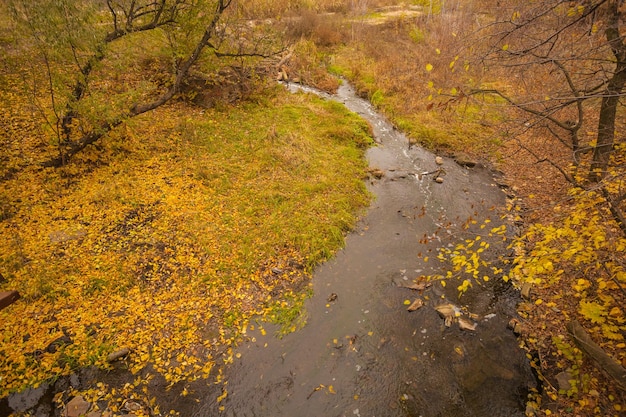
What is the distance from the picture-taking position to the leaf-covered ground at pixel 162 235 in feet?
23.9

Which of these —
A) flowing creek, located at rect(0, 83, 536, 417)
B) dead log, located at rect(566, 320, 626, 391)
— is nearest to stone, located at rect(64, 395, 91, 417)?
flowing creek, located at rect(0, 83, 536, 417)

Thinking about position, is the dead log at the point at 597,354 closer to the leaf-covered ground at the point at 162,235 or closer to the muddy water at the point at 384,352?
the muddy water at the point at 384,352

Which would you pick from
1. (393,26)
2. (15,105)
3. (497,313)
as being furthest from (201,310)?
(393,26)

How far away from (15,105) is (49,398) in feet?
37.2

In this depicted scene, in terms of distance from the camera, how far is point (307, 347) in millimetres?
7535

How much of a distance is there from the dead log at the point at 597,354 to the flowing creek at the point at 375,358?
109 cm

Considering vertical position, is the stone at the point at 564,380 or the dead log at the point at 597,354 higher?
the dead log at the point at 597,354

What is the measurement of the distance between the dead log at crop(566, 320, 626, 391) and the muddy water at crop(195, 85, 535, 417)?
1.12 m

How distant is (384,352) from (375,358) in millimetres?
249

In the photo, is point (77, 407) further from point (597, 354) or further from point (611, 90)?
point (611, 90)

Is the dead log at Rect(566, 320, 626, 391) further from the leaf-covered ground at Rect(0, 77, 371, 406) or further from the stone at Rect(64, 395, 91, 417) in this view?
the stone at Rect(64, 395, 91, 417)

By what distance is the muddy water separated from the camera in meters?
6.48

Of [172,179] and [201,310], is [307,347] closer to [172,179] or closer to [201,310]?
[201,310]

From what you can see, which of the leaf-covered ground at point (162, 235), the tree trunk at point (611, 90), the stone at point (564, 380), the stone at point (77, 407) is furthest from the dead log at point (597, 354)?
the stone at point (77, 407)
